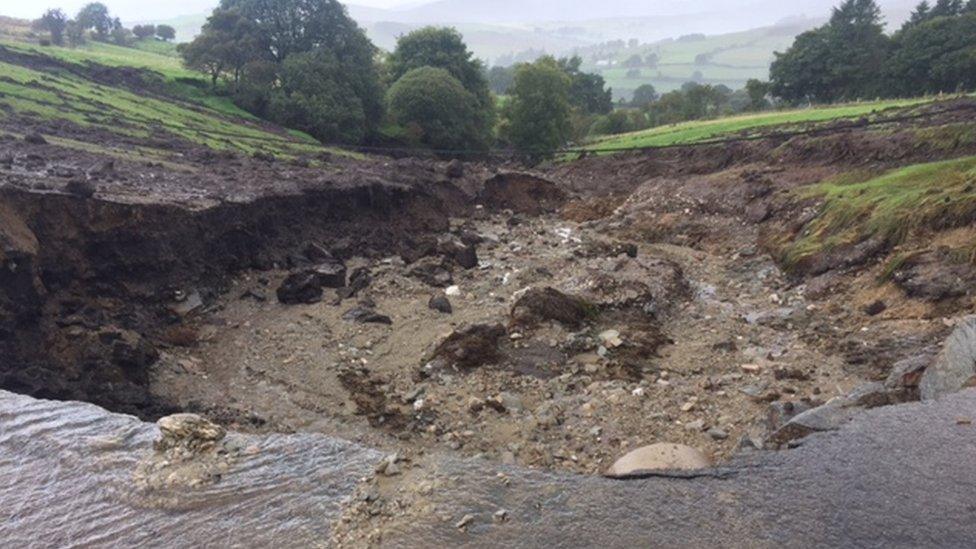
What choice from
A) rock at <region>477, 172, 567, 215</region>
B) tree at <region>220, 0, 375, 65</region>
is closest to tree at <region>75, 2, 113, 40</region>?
tree at <region>220, 0, 375, 65</region>

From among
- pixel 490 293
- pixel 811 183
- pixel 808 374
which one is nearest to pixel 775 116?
pixel 811 183

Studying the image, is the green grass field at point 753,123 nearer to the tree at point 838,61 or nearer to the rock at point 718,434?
the tree at point 838,61

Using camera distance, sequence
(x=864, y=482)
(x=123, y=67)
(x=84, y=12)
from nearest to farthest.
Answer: (x=864, y=482) → (x=123, y=67) → (x=84, y=12)

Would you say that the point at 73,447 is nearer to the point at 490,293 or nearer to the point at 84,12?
the point at 490,293

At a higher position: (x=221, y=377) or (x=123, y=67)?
(x=123, y=67)

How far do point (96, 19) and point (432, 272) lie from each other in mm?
52433

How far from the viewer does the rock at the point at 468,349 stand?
1110cm

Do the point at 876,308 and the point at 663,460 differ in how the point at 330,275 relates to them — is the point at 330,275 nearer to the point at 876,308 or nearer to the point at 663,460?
the point at 663,460

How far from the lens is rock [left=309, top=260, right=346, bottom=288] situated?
15.2m

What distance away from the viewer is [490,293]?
15.5 m

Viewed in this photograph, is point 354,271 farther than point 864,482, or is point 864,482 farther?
point 354,271

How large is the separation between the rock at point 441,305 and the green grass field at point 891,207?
25.9ft

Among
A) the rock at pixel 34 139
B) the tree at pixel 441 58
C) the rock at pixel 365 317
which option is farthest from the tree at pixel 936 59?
the rock at pixel 34 139

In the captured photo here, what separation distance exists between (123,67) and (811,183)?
32.7 meters
